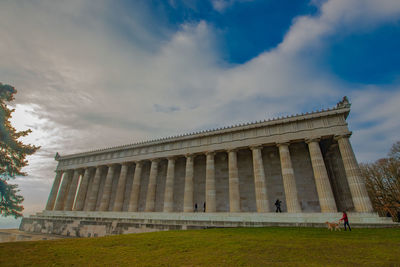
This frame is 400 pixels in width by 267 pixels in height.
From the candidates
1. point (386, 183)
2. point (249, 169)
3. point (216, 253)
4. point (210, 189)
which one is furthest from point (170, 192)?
point (386, 183)

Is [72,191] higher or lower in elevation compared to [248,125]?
lower

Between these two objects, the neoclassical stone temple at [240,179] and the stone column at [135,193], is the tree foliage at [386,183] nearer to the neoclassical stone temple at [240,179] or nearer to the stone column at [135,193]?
the neoclassical stone temple at [240,179]

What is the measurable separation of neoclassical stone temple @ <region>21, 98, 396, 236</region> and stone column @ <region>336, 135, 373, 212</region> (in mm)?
83

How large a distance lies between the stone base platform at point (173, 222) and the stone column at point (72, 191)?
270cm

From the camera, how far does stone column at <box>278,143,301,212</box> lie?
72.8 feet

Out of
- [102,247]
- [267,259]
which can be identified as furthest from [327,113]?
[102,247]

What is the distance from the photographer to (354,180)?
69.4ft

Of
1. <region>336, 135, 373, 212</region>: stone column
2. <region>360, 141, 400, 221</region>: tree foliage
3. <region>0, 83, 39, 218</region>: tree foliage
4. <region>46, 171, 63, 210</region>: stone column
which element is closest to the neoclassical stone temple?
<region>336, 135, 373, 212</region>: stone column

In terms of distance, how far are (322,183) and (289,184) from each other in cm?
337

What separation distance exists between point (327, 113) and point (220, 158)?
1577 centimetres

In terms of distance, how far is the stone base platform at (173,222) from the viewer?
1864 cm

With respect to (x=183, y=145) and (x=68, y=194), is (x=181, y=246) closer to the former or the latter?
(x=183, y=145)

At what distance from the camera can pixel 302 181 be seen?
27.4m

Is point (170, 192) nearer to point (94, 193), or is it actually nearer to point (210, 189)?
point (210, 189)
